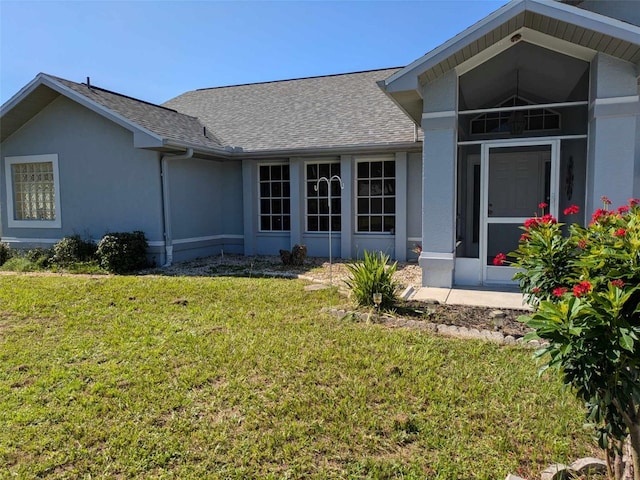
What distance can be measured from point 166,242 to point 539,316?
10103mm

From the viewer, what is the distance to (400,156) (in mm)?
11102

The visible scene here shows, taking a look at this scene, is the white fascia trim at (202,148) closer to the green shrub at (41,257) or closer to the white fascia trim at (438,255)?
the green shrub at (41,257)

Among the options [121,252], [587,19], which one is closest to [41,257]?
[121,252]

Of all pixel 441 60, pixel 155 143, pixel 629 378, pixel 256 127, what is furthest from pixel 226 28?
pixel 629 378

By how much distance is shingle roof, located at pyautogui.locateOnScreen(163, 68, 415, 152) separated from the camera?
11758 mm

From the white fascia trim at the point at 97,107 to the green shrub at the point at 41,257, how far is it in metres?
4.00

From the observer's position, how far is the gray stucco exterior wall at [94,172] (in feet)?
35.6

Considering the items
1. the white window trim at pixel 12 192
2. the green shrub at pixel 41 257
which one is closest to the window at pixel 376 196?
the green shrub at pixel 41 257

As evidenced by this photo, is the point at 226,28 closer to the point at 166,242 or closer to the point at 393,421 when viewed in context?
the point at 166,242

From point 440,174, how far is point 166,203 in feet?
22.9

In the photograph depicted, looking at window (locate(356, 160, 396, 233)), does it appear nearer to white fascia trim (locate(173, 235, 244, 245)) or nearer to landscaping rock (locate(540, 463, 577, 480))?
white fascia trim (locate(173, 235, 244, 245))

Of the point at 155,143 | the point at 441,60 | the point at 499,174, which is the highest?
the point at 441,60

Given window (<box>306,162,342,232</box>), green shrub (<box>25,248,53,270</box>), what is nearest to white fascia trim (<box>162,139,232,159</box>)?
window (<box>306,162,342,232</box>)

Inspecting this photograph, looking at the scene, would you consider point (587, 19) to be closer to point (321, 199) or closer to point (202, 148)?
point (321, 199)
